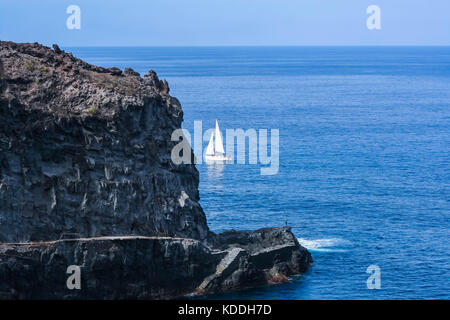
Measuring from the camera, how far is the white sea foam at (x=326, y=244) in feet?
299

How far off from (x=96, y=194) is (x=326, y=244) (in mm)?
31008

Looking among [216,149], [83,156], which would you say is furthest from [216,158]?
[83,156]

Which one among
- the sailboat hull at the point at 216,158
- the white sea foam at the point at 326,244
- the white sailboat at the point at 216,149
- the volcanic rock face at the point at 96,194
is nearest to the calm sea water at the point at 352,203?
the white sea foam at the point at 326,244

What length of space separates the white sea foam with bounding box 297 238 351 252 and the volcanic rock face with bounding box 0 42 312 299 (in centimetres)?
1200

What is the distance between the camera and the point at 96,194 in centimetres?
7319

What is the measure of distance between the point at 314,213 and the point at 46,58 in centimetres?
4222

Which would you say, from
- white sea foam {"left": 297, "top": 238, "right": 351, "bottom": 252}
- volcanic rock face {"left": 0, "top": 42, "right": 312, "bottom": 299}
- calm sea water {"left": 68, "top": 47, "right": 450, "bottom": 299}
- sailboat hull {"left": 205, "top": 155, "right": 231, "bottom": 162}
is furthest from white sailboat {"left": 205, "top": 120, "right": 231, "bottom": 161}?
volcanic rock face {"left": 0, "top": 42, "right": 312, "bottom": 299}

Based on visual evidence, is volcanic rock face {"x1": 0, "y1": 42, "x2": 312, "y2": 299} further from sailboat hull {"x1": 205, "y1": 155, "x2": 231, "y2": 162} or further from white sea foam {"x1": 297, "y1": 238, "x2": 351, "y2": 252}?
sailboat hull {"x1": 205, "y1": 155, "x2": 231, "y2": 162}

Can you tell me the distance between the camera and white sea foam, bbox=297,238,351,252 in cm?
9112

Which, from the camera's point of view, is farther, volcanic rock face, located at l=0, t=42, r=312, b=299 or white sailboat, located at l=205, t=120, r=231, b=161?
white sailboat, located at l=205, t=120, r=231, b=161

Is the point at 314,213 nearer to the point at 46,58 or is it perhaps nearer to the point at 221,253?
the point at 221,253

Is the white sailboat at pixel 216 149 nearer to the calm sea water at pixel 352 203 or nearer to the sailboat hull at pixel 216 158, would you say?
the sailboat hull at pixel 216 158

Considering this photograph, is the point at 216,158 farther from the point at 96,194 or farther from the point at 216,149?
the point at 96,194
